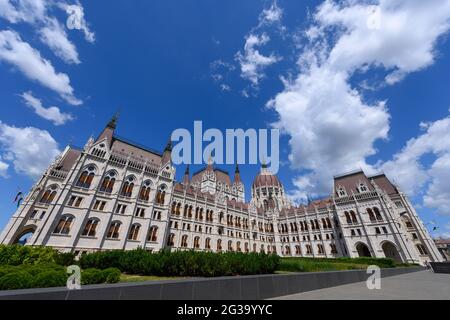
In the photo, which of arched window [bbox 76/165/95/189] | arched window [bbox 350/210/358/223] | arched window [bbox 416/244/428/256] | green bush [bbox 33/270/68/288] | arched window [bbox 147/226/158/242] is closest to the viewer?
green bush [bbox 33/270/68/288]

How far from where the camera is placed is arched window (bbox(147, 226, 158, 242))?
3303 cm

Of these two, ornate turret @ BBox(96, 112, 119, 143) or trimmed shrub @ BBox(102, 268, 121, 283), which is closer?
trimmed shrub @ BBox(102, 268, 121, 283)

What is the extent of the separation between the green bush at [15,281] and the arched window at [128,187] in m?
29.9

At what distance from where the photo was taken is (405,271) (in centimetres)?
2309

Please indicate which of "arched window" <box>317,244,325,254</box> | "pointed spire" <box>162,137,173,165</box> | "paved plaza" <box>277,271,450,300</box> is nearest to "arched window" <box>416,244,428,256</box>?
"arched window" <box>317,244,325,254</box>

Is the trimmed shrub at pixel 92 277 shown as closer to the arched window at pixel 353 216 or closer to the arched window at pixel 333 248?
the arched window at pixel 353 216

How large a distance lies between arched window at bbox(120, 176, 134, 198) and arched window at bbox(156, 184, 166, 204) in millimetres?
4767

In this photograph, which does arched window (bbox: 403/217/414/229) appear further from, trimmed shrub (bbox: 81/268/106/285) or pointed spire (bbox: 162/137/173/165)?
trimmed shrub (bbox: 81/268/106/285)

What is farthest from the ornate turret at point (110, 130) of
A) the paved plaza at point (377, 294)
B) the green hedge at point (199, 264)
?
the paved plaza at point (377, 294)

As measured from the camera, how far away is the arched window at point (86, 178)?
2948 centimetres

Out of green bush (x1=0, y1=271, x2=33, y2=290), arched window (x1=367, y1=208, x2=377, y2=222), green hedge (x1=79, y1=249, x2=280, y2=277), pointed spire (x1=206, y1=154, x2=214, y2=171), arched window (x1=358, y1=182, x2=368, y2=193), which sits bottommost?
green bush (x1=0, y1=271, x2=33, y2=290)

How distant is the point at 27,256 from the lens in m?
16.2
